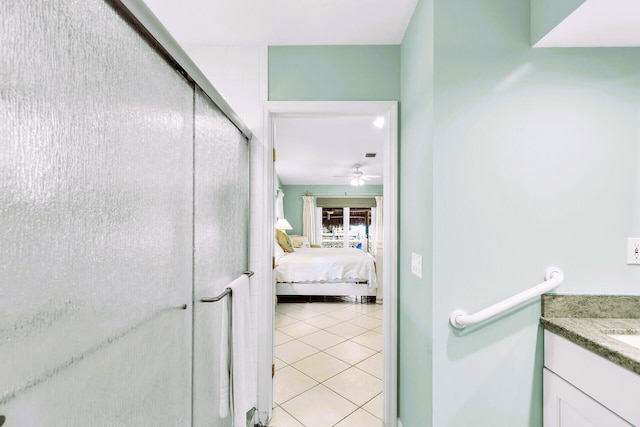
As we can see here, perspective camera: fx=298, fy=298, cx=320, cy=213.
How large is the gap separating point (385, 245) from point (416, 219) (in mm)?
425

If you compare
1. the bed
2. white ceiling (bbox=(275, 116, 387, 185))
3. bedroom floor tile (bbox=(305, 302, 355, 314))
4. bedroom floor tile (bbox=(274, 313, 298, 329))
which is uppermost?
white ceiling (bbox=(275, 116, 387, 185))

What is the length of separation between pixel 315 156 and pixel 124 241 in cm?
477

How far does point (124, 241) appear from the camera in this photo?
742 mm

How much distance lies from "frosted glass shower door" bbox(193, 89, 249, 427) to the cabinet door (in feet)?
4.80

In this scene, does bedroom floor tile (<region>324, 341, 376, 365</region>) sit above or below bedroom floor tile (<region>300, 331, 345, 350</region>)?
above

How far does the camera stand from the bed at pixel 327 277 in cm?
463

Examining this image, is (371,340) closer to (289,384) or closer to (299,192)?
(289,384)

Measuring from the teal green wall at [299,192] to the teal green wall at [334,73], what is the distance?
6404 mm

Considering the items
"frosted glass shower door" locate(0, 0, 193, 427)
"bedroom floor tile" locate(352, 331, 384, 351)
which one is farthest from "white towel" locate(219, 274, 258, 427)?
"bedroom floor tile" locate(352, 331, 384, 351)

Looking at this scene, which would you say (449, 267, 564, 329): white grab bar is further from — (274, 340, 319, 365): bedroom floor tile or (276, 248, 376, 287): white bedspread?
(276, 248, 376, 287): white bedspread

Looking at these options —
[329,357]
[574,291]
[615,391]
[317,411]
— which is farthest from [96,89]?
[329,357]

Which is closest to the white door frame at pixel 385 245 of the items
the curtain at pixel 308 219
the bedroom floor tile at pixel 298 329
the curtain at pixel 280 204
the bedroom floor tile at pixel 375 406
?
the bedroom floor tile at pixel 375 406

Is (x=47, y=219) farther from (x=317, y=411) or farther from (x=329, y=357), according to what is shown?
(x=329, y=357)

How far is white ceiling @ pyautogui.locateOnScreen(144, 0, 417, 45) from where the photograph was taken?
1598mm
